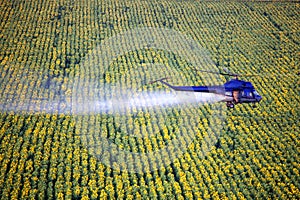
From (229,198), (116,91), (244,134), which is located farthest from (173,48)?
(229,198)

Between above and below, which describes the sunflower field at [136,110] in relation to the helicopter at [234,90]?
below

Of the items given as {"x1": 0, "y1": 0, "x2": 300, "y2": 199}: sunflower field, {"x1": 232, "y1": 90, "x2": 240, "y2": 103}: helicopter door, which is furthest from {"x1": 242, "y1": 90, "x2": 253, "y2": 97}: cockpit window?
{"x1": 0, "y1": 0, "x2": 300, "y2": 199}: sunflower field

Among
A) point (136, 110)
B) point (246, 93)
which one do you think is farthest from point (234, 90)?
point (136, 110)

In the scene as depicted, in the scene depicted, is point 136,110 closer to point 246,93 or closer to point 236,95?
point 236,95

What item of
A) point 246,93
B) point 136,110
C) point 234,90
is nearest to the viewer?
point 234,90

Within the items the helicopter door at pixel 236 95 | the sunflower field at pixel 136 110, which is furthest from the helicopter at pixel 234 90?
the sunflower field at pixel 136 110

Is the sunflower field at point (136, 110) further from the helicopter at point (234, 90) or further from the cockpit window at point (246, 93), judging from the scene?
the cockpit window at point (246, 93)

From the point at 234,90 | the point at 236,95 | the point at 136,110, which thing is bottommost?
the point at 136,110

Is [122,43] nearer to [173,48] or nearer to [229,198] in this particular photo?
[173,48]
